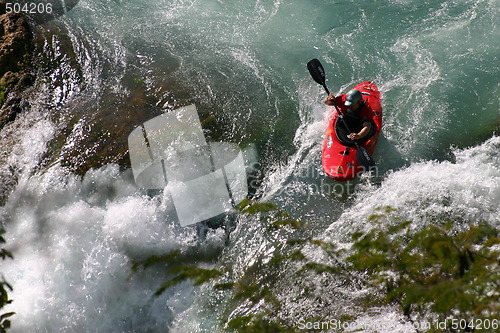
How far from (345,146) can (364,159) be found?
42cm

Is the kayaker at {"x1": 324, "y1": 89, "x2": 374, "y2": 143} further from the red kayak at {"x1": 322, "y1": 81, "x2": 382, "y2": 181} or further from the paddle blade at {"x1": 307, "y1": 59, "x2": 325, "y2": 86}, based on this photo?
the paddle blade at {"x1": 307, "y1": 59, "x2": 325, "y2": 86}

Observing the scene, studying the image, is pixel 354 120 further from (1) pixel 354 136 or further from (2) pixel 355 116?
(1) pixel 354 136

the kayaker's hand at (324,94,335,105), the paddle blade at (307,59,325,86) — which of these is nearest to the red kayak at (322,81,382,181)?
the kayaker's hand at (324,94,335,105)

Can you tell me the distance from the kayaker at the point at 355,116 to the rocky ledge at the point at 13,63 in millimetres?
5838

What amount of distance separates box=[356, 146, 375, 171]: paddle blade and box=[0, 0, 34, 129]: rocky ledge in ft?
20.3

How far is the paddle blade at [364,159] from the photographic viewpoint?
235 inches

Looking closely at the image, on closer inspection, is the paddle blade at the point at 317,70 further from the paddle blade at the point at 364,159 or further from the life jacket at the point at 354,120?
the paddle blade at the point at 364,159

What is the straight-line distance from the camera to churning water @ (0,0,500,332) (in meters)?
5.38

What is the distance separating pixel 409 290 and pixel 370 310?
7.52 ft

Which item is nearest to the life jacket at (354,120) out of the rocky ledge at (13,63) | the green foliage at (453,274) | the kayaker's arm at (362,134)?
the kayaker's arm at (362,134)

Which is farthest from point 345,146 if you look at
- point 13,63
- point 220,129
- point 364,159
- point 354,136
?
point 13,63

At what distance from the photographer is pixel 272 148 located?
692 centimetres

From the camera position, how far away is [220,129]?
722 cm

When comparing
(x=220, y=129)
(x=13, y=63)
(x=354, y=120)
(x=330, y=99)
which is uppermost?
(x=13, y=63)
